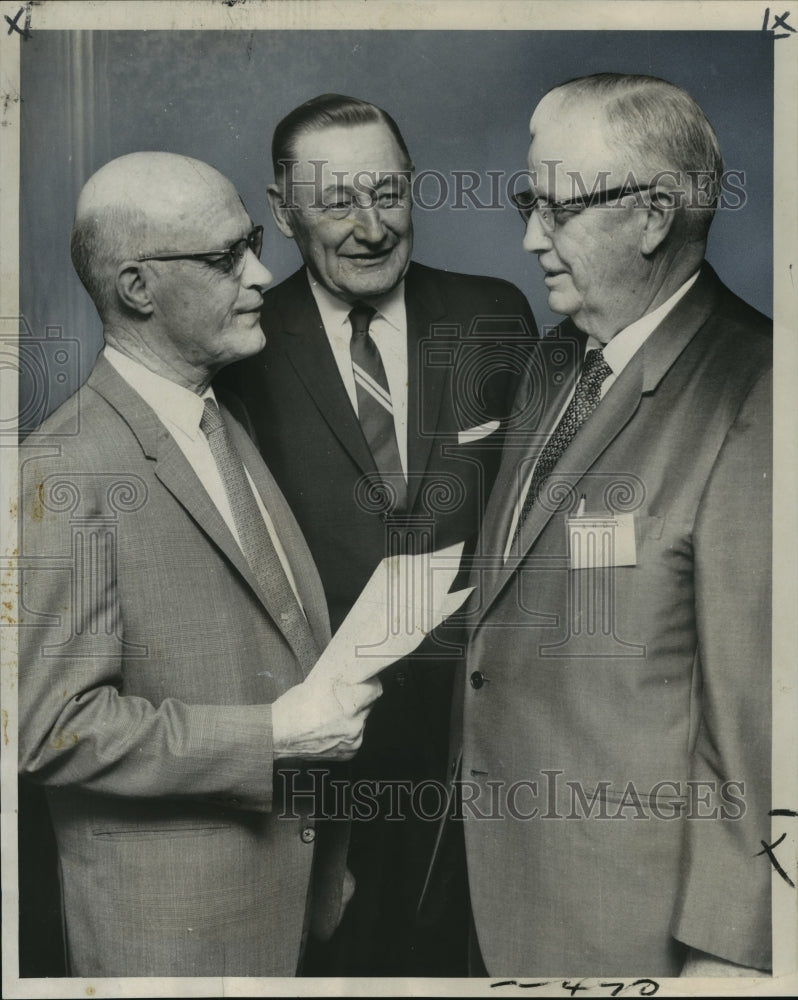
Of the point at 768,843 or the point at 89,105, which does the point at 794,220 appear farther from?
the point at 89,105

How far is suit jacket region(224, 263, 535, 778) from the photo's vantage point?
2312mm

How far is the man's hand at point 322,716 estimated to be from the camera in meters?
2.24

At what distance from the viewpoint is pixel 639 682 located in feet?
7.32

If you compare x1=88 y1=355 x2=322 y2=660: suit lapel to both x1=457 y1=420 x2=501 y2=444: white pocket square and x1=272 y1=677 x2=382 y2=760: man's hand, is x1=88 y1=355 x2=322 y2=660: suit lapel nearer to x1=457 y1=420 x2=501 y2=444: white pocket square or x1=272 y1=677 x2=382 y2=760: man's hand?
x1=272 y1=677 x2=382 y2=760: man's hand

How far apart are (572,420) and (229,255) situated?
0.78 meters

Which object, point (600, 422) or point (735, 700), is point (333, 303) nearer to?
point (600, 422)

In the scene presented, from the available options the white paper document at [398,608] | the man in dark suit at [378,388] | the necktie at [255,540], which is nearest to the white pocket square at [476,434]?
the man in dark suit at [378,388]

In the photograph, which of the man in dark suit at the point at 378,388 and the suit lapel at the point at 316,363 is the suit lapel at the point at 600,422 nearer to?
the man in dark suit at the point at 378,388

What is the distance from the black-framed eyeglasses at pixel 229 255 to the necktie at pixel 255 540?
0.28 metres

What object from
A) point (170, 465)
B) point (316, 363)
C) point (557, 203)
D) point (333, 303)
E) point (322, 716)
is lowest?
point (322, 716)

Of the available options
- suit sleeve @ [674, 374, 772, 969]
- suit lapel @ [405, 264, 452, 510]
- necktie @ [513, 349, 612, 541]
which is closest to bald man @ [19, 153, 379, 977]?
suit lapel @ [405, 264, 452, 510]

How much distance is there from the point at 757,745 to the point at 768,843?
0.21 metres

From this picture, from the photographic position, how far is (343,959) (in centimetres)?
238

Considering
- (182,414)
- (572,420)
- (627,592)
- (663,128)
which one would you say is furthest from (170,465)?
(663,128)
